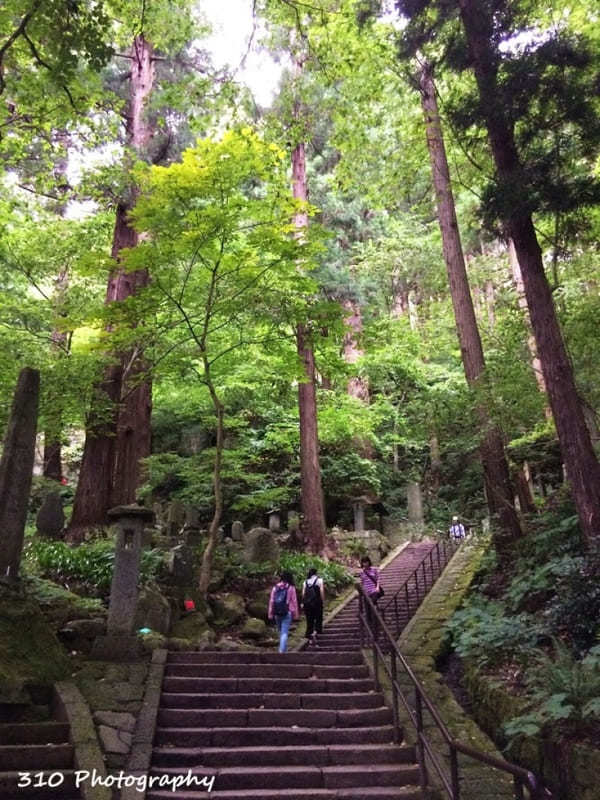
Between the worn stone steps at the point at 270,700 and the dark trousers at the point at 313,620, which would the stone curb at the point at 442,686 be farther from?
the dark trousers at the point at 313,620

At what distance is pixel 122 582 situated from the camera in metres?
7.47

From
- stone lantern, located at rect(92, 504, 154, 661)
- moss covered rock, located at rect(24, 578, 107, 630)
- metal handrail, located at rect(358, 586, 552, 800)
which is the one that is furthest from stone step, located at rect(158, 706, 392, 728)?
moss covered rock, located at rect(24, 578, 107, 630)

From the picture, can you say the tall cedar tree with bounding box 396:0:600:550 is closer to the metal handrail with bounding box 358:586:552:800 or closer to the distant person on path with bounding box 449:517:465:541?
the metal handrail with bounding box 358:586:552:800

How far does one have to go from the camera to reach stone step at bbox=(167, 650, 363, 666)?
7.30 metres

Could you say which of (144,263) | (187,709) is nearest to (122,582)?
(187,709)

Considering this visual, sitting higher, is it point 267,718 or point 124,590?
point 124,590

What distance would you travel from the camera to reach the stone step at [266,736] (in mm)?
5598

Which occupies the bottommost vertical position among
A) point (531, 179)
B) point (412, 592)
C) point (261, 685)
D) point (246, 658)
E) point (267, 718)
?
point (267, 718)

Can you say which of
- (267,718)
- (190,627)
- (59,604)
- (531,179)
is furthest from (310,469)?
(531,179)

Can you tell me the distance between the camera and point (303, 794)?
188 inches

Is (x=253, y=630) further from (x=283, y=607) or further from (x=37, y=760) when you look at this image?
(x=37, y=760)

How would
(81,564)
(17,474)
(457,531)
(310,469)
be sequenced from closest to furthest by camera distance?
(17,474), (81,564), (310,469), (457,531)

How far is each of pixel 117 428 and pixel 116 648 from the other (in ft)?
20.6

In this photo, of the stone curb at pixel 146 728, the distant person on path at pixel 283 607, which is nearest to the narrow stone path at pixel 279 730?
the stone curb at pixel 146 728
